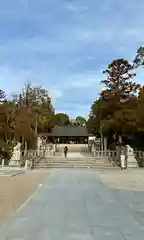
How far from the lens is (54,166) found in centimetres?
4322

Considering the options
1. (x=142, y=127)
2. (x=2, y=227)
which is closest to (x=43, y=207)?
(x=2, y=227)

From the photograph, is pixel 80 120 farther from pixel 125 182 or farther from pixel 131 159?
pixel 125 182

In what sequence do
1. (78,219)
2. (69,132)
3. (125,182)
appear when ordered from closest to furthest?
1. (78,219)
2. (125,182)
3. (69,132)

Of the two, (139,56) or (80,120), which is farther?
(80,120)

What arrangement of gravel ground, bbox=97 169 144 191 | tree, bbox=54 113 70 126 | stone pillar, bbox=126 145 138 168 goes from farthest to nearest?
tree, bbox=54 113 70 126, stone pillar, bbox=126 145 138 168, gravel ground, bbox=97 169 144 191

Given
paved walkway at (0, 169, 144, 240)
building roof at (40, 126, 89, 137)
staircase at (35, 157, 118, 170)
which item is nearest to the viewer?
paved walkway at (0, 169, 144, 240)

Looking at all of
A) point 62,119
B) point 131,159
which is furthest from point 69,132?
point 131,159

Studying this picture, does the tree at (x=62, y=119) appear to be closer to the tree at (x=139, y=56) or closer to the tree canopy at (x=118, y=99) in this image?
the tree canopy at (x=118, y=99)

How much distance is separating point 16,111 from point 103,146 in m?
12.6

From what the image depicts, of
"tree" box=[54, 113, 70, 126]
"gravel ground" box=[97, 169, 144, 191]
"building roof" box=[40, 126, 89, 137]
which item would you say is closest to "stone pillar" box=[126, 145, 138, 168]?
A: "gravel ground" box=[97, 169, 144, 191]

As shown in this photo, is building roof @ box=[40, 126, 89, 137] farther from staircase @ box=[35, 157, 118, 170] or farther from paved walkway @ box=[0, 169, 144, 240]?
paved walkway @ box=[0, 169, 144, 240]

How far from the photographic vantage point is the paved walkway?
26.3 feet

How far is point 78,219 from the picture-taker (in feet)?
33.9

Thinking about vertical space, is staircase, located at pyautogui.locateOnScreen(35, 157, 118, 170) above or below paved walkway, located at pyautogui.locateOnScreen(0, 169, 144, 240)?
above
